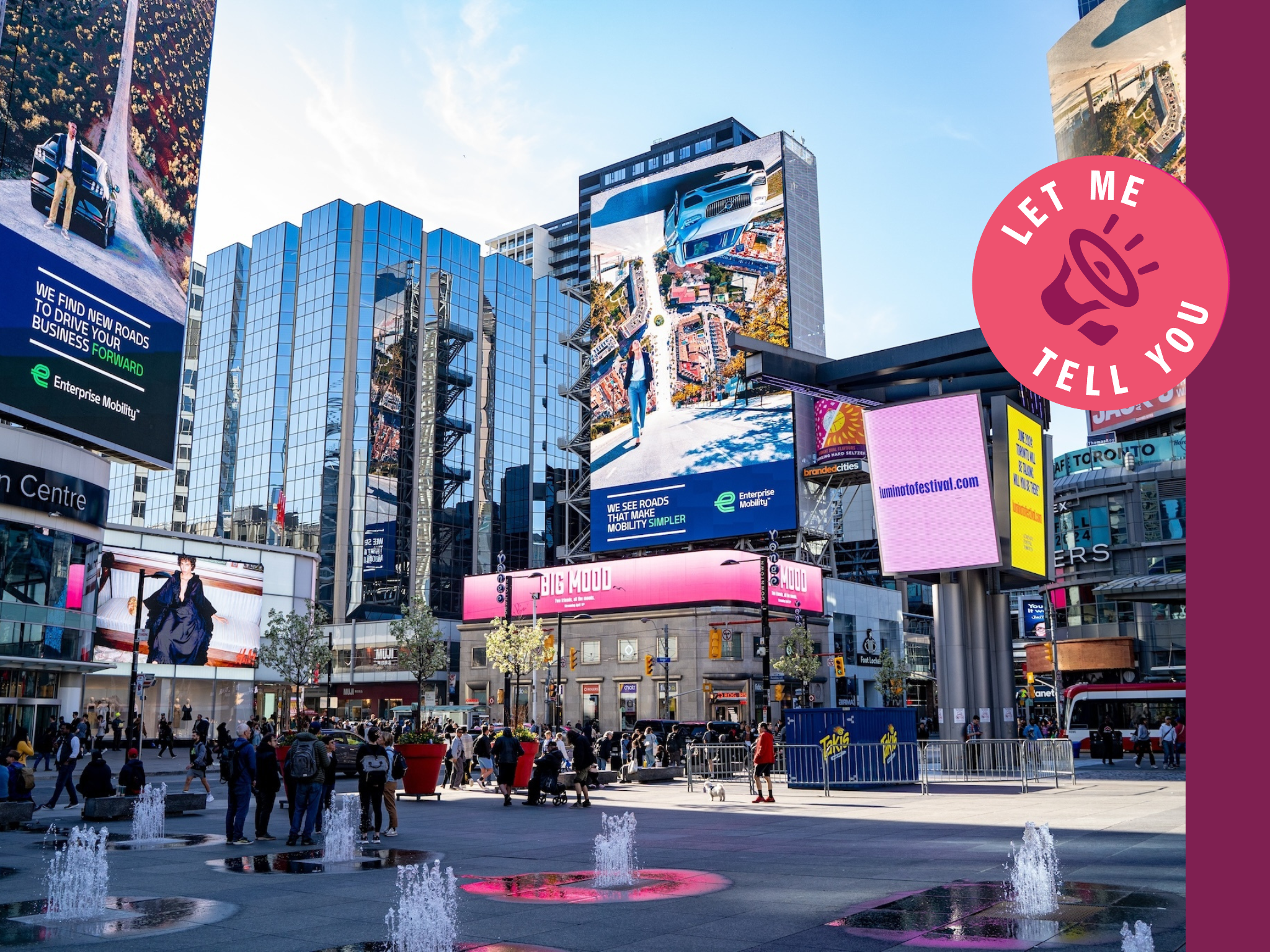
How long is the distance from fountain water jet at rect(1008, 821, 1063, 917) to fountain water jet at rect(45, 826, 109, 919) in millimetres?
8933

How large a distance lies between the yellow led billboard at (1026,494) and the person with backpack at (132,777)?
25.9m

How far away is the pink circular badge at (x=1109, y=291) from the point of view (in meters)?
3.65

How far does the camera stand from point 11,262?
137 ft

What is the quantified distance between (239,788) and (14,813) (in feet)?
16.8

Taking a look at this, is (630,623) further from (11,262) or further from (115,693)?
(11,262)

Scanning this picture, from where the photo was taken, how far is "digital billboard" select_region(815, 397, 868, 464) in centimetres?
7088

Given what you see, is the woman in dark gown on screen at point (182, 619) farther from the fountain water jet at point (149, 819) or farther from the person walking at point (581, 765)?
the fountain water jet at point (149, 819)

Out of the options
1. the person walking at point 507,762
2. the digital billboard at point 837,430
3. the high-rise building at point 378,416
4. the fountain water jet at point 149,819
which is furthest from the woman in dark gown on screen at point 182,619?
the fountain water jet at point 149,819

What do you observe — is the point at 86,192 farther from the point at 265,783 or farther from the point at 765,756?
the point at 765,756

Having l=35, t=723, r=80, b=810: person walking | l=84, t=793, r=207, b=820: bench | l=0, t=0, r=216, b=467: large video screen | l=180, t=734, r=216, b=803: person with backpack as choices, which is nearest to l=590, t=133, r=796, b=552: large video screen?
l=0, t=0, r=216, b=467: large video screen

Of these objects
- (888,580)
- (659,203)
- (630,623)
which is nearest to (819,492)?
(630,623)

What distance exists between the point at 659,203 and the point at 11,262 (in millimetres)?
49690

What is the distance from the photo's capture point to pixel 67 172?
4475 centimetres

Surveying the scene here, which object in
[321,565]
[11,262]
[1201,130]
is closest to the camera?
[1201,130]
